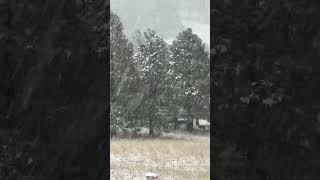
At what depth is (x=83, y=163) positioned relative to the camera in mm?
1147

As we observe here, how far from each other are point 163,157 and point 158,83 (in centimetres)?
126

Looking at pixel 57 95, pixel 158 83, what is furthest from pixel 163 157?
pixel 57 95

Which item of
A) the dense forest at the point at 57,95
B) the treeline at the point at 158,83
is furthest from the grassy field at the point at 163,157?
the dense forest at the point at 57,95
